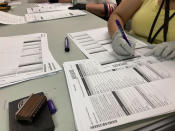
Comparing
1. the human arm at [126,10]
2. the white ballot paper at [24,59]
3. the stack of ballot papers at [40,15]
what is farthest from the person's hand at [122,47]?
the stack of ballot papers at [40,15]

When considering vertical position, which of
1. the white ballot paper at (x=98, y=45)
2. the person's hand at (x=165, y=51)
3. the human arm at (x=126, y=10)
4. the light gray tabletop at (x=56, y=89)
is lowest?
the light gray tabletop at (x=56, y=89)

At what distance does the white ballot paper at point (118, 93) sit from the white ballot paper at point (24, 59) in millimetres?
83

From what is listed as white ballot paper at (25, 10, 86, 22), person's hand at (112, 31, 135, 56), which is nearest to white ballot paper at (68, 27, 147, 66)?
person's hand at (112, 31, 135, 56)

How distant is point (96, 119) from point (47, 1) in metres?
1.54

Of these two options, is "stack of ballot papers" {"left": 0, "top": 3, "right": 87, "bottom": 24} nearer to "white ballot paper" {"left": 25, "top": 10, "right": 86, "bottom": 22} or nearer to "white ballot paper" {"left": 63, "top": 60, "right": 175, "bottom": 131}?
"white ballot paper" {"left": 25, "top": 10, "right": 86, "bottom": 22}

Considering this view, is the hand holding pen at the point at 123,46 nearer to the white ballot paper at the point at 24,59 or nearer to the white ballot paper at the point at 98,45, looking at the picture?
the white ballot paper at the point at 98,45

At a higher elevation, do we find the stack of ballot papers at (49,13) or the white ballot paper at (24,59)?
the stack of ballot papers at (49,13)

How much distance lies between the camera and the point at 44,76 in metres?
0.49

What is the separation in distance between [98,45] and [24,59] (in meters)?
0.30

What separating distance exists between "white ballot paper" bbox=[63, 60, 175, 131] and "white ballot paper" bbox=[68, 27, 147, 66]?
0.20 ft

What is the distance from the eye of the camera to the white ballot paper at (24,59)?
487mm

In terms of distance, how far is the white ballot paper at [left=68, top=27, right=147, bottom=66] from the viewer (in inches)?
22.4

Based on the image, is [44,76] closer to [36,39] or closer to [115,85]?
[115,85]

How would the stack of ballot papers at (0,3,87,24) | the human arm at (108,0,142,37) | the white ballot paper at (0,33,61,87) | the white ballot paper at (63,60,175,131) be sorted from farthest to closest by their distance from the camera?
the stack of ballot papers at (0,3,87,24) → the human arm at (108,0,142,37) → the white ballot paper at (0,33,61,87) → the white ballot paper at (63,60,175,131)
